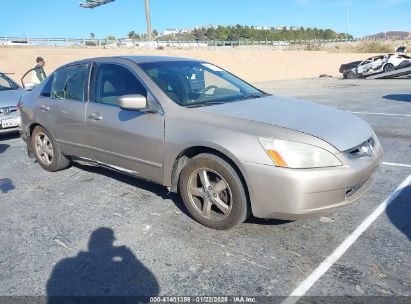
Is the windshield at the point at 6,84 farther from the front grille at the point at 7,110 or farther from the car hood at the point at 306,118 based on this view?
the car hood at the point at 306,118

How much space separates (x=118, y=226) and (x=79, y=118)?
5.08 ft

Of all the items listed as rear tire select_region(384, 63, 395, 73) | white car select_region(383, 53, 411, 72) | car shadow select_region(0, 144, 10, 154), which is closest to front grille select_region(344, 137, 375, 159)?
car shadow select_region(0, 144, 10, 154)

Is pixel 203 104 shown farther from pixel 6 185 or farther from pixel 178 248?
pixel 6 185

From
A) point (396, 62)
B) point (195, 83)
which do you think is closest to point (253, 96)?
point (195, 83)

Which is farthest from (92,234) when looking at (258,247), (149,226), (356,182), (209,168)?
(356,182)

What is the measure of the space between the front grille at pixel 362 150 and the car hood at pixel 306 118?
33 millimetres

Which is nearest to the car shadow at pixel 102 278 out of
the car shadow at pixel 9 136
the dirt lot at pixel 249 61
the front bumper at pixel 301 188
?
the front bumper at pixel 301 188

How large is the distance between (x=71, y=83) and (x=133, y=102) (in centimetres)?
163

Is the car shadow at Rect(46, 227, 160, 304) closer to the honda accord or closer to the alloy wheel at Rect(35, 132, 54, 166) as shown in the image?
the honda accord

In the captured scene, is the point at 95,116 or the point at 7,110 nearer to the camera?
the point at 95,116

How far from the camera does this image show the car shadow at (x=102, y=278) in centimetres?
272

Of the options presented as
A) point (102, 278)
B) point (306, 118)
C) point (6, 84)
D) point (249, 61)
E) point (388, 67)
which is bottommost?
point (102, 278)

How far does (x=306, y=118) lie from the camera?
3574 millimetres

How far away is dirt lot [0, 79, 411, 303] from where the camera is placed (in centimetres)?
280
